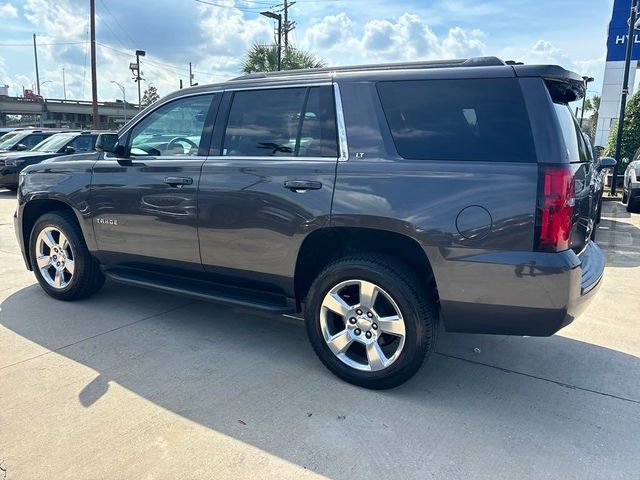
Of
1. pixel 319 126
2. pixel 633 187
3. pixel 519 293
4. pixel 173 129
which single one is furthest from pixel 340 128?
pixel 633 187

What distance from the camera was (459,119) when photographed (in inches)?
117

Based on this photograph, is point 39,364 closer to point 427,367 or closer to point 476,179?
point 427,367

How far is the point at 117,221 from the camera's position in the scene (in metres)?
4.28

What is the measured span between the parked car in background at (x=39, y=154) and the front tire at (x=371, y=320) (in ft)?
38.1

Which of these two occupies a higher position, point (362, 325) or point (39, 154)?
point (39, 154)

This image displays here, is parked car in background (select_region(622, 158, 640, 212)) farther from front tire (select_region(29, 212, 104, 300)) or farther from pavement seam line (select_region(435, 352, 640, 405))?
front tire (select_region(29, 212, 104, 300))

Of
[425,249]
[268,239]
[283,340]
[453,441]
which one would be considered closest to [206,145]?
[268,239]

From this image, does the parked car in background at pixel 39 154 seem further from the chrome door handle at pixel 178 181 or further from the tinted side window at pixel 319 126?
the tinted side window at pixel 319 126

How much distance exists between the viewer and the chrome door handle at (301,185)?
3246mm

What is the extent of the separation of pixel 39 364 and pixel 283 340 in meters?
1.72

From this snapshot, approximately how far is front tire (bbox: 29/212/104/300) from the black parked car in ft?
1.51

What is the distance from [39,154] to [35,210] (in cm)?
1004

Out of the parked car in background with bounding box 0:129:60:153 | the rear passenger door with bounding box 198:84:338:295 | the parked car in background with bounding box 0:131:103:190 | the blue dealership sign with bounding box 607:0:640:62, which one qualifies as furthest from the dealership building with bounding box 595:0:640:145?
the parked car in background with bounding box 0:129:60:153

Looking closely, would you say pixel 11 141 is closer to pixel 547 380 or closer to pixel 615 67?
pixel 547 380
